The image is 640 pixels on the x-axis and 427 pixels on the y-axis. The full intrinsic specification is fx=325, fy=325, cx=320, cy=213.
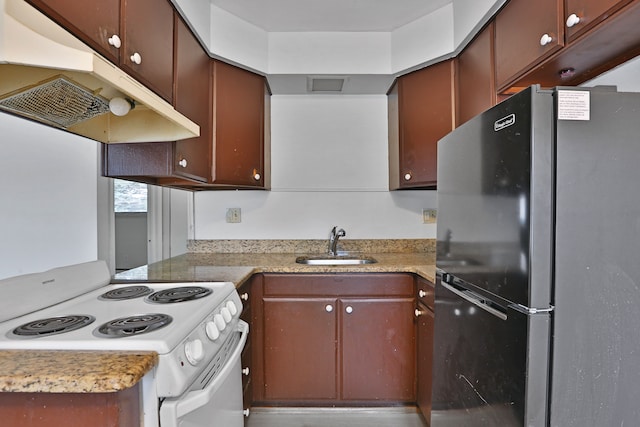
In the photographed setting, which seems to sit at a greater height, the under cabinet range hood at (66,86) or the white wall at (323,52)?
the white wall at (323,52)

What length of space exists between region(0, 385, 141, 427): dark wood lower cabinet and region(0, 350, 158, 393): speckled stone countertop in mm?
48

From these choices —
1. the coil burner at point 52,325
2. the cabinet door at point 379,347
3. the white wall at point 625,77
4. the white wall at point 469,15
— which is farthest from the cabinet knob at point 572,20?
the coil burner at point 52,325

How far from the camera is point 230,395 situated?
1136 millimetres

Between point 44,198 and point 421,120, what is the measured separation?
1.89 metres

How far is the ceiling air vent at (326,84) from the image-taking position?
7.08ft

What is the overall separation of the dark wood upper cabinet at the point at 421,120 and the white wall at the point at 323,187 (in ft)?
0.95

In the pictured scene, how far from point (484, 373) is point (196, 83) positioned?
179 cm

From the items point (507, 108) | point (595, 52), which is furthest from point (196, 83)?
point (595, 52)

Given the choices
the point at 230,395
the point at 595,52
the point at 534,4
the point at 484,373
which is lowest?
the point at 230,395

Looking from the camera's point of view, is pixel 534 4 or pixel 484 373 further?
pixel 534 4

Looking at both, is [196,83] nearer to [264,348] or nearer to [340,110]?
[340,110]

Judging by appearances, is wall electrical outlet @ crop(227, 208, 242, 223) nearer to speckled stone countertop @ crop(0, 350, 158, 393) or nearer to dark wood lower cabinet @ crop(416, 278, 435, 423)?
dark wood lower cabinet @ crop(416, 278, 435, 423)

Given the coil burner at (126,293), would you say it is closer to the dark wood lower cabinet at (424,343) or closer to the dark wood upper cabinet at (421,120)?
the dark wood lower cabinet at (424,343)

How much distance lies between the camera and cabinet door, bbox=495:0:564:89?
43.9 inches
